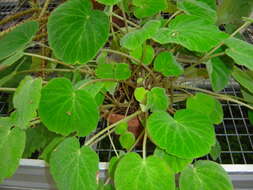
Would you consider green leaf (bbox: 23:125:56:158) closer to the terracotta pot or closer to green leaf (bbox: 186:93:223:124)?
the terracotta pot

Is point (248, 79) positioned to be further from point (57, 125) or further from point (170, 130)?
point (57, 125)

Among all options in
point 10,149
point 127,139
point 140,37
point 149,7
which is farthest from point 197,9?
point 10,149

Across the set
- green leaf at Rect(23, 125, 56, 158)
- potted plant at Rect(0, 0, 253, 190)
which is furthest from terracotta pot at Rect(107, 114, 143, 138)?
green leaf at Rect(23, 125, 56, 158)

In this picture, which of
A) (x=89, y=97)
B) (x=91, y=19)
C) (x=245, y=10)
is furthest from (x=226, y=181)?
(x=245, y=10)

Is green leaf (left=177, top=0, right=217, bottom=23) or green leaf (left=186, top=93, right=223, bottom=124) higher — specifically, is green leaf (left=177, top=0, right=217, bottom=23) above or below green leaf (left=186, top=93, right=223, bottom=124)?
above

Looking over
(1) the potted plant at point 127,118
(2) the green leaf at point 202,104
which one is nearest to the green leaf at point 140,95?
(1) the potted plant at point 127,118
